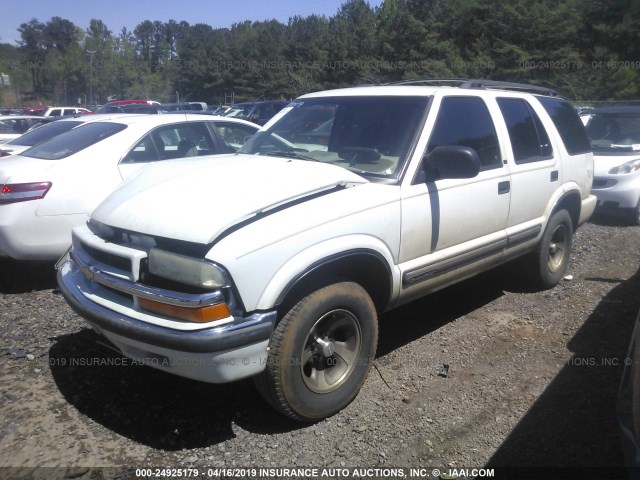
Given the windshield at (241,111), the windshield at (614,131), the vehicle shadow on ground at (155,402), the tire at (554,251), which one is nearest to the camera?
the vehicle shadow on ground at (155,402)

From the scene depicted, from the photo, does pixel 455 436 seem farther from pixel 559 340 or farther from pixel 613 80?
pixel 613 80

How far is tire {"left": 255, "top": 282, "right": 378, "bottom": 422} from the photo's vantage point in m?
2.88

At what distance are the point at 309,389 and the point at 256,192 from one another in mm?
1149

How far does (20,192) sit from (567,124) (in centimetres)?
525

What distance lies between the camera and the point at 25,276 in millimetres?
5660

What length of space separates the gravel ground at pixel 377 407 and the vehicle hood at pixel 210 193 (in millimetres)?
1155

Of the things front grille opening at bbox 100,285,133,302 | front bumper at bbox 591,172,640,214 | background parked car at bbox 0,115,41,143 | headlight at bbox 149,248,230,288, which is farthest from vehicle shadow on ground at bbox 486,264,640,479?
background parked car at bbox 0,115,41,143

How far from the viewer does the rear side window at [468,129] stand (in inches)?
154

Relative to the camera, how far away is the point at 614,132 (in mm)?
9555

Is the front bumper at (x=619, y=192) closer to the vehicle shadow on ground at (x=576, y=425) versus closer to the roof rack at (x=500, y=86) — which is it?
the roof rack at (x=500, y=86)

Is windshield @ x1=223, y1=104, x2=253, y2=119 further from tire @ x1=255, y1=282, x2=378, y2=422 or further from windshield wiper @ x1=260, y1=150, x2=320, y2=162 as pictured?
tire @ x1=255, y1=282, x2=378, y2=422

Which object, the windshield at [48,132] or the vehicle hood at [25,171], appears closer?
the vehicle hood at [25,171]

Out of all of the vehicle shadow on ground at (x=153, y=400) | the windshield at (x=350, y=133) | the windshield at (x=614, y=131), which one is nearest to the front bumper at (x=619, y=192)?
the windshield at (x=614, y=131)

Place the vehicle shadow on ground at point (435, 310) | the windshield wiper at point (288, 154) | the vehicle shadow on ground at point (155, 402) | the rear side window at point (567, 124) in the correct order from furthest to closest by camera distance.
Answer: the rear side window at point (567, 124), the vehicle shadow on ground at point (435, 310), the windshield wiper at point (288, 154), the vehicle shadow on ground at point (155, 402)
